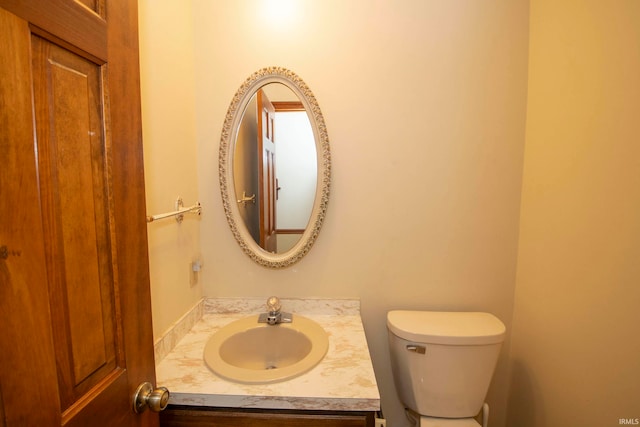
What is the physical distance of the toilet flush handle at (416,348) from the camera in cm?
113

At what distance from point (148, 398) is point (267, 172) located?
0.89 m

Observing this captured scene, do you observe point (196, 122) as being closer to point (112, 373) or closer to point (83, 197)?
point (83, 197)

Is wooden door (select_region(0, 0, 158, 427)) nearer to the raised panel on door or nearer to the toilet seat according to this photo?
the raised panel on door

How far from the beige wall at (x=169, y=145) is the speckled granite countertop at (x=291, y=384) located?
0.13 meters

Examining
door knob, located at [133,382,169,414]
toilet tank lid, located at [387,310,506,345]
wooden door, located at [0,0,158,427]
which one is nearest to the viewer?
wooden door, located at [0,0,158,427]

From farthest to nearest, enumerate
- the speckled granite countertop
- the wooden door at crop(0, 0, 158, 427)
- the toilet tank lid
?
the toilet tank lid < the speckled granite countertop < the wooden door at crop(0, 0, 158, 427)

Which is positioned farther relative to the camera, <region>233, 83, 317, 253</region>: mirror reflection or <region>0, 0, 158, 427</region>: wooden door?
<region>233, 83, 317, 253</region>: mirror reflection

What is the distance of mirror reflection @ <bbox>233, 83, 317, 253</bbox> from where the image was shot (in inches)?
50.1

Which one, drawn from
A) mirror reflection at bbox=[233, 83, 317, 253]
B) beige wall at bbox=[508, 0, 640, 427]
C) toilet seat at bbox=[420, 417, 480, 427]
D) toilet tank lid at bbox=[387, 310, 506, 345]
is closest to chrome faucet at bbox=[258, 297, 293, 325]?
mirror reflection at bbox=[233, 83, 317, 253]

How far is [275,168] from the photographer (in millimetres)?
1301

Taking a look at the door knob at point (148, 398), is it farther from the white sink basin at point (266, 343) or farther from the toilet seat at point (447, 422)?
the toilet seat at point (447, 422)

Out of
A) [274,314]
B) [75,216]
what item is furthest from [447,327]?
[75,216]

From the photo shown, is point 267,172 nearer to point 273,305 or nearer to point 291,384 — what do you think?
point 273,305

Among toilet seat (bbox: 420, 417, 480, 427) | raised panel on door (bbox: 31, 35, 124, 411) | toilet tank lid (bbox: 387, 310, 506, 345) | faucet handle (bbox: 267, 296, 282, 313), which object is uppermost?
raised panel on door (bbox: 31, 35, 124, 411)
